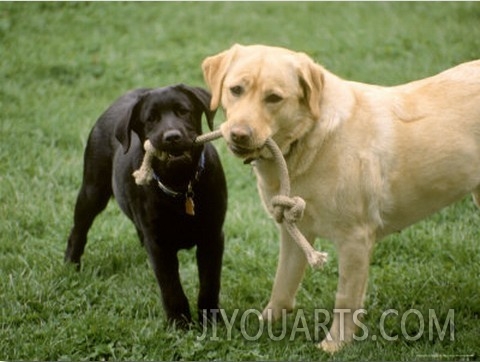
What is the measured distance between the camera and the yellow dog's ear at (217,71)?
11.8ft

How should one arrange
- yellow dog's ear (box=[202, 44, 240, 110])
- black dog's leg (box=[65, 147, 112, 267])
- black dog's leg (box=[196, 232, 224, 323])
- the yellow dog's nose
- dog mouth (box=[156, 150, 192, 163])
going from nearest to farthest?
the yellow dog's nose → yellow dog's ear (box=[202, 44, 240, 110]) → dog mouth (box=[156, 150, 192, 163]) → black dog's leg (box=[196, 232, 224, 323]) → black dog's leg (box=[65, 147, 112, 267])

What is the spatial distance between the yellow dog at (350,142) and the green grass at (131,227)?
0.58m

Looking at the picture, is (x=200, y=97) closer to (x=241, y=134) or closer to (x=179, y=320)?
(x=241, y=134)

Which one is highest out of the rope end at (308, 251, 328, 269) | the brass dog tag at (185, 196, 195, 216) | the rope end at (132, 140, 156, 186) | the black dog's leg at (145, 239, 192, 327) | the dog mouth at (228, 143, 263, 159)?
the dog mouth at (228, 143, 263, 159)

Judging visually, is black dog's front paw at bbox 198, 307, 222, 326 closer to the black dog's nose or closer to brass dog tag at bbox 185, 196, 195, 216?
brass dog tag at bbox 185, 196, 195, 216

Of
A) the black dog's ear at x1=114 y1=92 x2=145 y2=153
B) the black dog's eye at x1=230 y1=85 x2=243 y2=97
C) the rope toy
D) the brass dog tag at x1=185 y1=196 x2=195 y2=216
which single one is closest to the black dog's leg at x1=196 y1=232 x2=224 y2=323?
the brass dog tag at x1=185 y1=196 x2=195 y2=216

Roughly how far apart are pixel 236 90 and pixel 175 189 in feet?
2.18

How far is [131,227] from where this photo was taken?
516 cm

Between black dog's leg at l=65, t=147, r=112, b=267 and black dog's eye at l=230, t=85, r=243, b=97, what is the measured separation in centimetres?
128

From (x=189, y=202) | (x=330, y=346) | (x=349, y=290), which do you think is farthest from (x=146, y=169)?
(x=330, y=346)

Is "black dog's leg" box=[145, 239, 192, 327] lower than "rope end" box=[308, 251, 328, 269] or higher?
lower

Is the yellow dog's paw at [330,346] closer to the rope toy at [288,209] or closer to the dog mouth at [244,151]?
the rope toy at [288,209]

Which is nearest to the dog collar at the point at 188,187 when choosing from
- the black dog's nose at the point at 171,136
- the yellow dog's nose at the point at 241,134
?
the black dog's nose at the point at 171,136

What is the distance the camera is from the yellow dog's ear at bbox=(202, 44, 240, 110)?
Result: 358 cm
